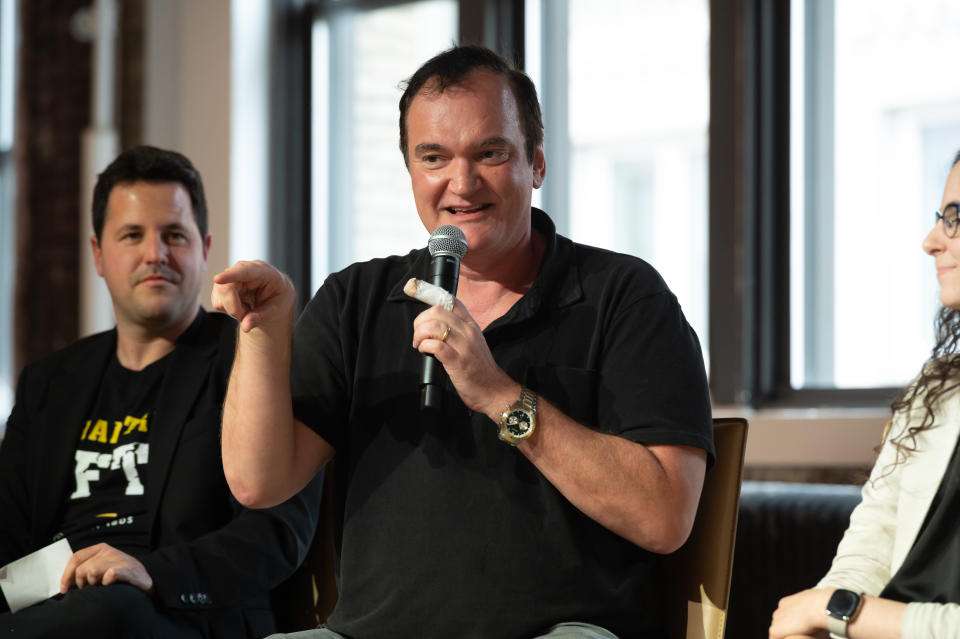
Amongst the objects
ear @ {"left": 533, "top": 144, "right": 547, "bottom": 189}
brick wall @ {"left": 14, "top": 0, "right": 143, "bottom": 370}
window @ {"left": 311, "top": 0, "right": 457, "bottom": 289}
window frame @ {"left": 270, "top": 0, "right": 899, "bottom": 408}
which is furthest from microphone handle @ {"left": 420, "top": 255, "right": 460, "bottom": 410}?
brick wall @ {"left": 14, "top": 0, "right": 143, "bottom": 370}

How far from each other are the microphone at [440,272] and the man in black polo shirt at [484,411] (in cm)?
3

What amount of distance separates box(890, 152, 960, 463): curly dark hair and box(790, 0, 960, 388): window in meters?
1.55

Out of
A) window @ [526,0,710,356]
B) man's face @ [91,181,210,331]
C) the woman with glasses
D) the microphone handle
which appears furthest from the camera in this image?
window @ [526,0,710,356]

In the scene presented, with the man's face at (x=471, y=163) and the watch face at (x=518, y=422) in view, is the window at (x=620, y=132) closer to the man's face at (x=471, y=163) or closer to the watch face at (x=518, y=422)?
the man's face at (x=471, y=163)

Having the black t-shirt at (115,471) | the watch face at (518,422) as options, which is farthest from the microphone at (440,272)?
the black t-shirt at (115,471)

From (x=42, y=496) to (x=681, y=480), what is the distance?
136 centimetres

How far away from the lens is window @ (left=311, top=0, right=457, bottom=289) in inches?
171

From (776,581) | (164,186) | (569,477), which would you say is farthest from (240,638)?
(776,581)

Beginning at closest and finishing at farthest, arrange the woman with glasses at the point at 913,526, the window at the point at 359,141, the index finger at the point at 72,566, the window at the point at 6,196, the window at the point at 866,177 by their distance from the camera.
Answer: the woman with glasses at the point at 913,526 < the index finger at the point at 72,566 < the window at the point at 866,177 < the window at the point at 359,141 < the window at the point at 6,196

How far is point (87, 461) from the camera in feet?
7.68

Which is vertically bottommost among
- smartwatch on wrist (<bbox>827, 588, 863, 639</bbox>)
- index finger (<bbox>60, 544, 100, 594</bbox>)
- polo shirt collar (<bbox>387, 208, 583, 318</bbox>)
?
index finger (<bbox>60, 544, 100, 594</bbox>)

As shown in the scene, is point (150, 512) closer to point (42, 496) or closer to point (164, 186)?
point (42, 496)

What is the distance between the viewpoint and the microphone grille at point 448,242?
5.59 ft

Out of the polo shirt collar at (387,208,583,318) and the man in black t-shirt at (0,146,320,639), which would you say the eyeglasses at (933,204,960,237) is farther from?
the man in black t-shirt at (0,146,320,639)
